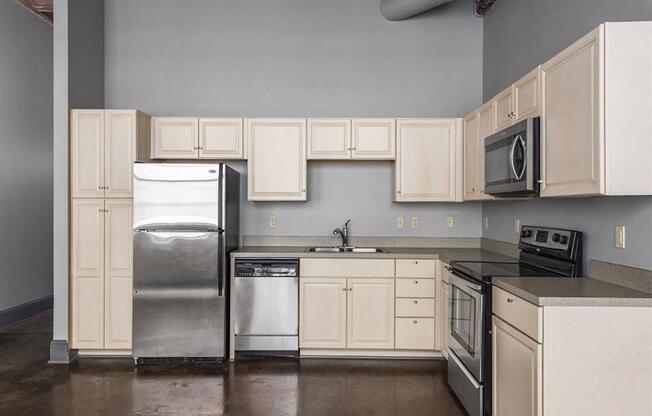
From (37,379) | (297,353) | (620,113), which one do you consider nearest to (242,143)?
(297,353)

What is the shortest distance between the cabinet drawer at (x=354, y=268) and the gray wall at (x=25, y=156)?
11.7 ft

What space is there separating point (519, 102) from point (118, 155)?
3213mm

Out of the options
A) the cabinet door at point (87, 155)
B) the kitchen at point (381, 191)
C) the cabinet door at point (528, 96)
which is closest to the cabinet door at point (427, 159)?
the kitchen at point (381, 191)

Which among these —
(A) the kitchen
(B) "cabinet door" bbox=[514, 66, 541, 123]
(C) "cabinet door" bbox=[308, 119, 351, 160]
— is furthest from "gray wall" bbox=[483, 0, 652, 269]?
(C) "cabinet door" bbox=[308, 119, 351, 160]

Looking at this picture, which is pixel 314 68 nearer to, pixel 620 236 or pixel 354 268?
pixel 354 268

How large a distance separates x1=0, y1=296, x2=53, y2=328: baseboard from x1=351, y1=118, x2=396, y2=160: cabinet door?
4169mm

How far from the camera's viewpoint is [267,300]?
4070 millimetres

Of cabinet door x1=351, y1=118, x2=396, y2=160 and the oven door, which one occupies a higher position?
cabinet door x1=351, y1=118, x2=396, y2=160

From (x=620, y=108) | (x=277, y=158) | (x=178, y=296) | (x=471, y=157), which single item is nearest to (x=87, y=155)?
(x=178, y=296)

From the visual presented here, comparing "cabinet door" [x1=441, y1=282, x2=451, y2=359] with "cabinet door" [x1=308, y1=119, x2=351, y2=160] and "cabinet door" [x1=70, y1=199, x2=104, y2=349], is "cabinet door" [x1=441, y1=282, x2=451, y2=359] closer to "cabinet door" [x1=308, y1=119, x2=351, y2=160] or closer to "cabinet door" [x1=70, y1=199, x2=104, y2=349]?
"cabinet door" [x1=308, y1=119, x2=351, y2=160]

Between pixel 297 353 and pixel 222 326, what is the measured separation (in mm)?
685

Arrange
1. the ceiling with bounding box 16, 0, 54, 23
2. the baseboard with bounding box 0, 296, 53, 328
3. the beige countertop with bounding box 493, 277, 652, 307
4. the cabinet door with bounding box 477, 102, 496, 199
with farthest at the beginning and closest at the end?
the baseboard with bounding box 0, 296, 53, 328
the ceiling with bounding box 16, 0, 54, 23
the cabinet door with bounding box 477, 102, 496, 199
the beige countertop with bounding box 493, 277, 652, 307

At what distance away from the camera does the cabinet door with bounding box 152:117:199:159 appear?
436cm

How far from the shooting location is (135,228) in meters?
3.93
